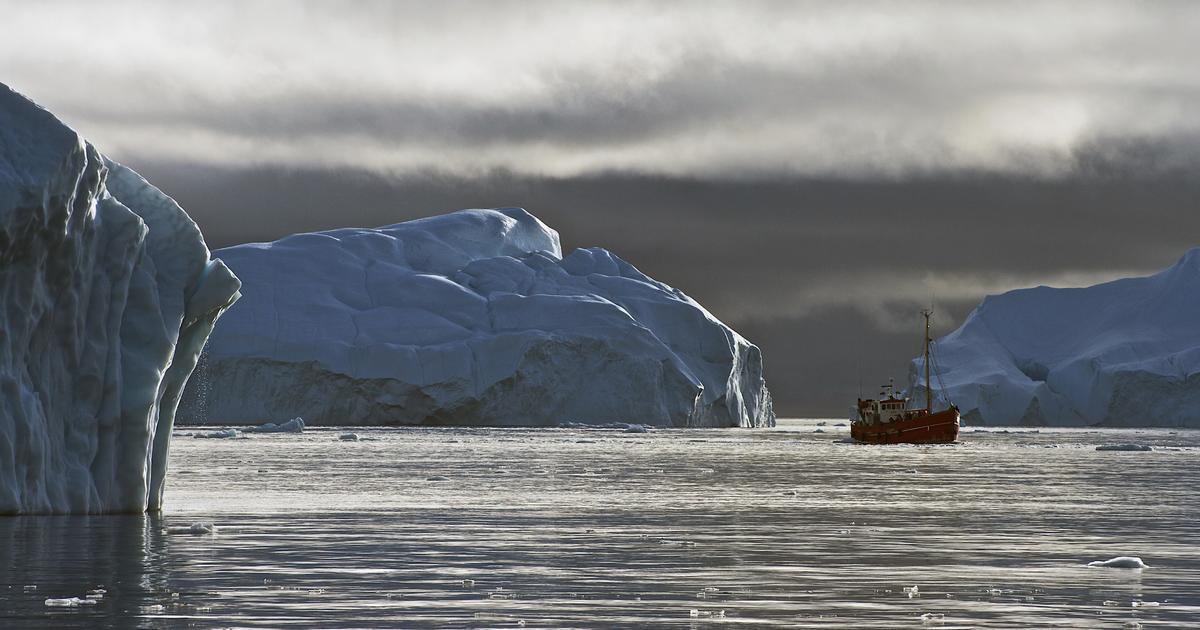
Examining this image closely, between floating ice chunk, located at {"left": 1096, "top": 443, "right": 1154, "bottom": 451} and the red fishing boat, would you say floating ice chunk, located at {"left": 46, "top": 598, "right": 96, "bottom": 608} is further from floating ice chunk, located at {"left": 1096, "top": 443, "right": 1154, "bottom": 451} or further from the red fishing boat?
the red fishing boat

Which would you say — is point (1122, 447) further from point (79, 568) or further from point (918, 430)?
point (79, 568)

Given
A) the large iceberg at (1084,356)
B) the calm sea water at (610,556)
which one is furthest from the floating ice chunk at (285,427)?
the large iceberg at (1084,356)

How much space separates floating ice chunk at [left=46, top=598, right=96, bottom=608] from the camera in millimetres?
13523

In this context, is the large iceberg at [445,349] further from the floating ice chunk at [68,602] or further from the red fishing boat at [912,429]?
the floating ice chunk at [68,602]

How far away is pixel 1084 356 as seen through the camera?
547 ft

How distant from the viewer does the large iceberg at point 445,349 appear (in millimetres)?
120938

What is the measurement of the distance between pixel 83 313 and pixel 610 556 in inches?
398

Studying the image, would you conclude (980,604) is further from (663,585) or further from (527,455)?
(527,455)

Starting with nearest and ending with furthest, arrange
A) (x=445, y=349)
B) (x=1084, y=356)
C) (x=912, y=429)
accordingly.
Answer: (x=912, y=429) < (x=445, y=349) < (x=1084, y=356)

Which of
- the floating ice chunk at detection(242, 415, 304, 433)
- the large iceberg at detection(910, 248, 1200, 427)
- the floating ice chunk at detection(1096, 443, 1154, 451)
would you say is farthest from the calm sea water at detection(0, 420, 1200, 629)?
the large iceberg at detection(910, 248, 1200, 427)

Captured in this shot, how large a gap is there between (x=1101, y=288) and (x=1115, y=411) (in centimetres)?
3059

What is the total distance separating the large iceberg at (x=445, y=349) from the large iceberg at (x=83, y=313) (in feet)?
311

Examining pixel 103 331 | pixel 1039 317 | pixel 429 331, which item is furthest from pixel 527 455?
pixel 1039 317

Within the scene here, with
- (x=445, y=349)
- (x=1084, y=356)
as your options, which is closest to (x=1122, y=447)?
(x=445, y=349)
